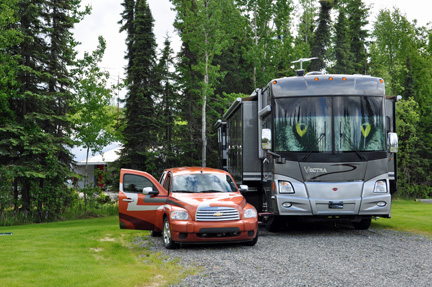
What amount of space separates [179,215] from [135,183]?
1.77 metres

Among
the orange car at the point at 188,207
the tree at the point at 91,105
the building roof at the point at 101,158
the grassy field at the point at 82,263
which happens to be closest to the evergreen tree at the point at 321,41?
the building roof at the point at 101,158

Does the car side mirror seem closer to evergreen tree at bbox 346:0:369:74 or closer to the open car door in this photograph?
the open car door

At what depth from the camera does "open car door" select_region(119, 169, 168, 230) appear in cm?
1149

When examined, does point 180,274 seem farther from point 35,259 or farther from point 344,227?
point 344,227

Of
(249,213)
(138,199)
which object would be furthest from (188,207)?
(138,199)

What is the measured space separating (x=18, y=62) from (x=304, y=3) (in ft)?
128

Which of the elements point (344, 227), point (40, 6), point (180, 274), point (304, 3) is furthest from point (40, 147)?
point (304, 3)

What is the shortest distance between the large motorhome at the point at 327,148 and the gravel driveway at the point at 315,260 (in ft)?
2.47

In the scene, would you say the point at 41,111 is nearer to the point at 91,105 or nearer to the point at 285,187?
the point at 91,105

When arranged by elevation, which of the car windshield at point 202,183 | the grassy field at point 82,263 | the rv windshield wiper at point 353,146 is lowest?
the grassy field at point 82,263

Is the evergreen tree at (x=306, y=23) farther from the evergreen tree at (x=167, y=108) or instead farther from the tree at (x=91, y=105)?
the tree at (x=91, y=105)

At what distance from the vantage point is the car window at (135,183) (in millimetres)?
11586

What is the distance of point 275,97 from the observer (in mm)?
12398

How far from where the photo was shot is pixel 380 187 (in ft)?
39.8
